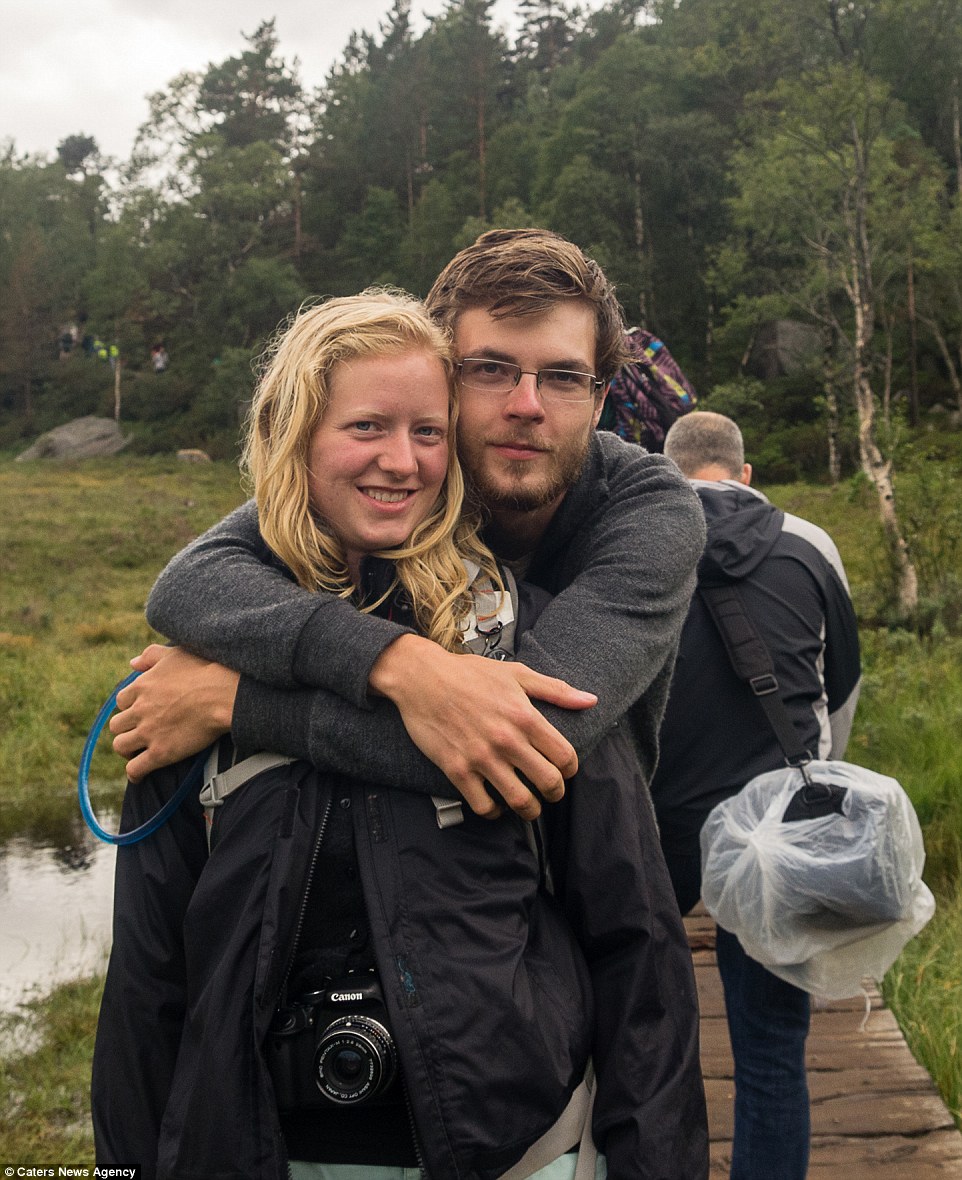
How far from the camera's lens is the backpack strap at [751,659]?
110 inches

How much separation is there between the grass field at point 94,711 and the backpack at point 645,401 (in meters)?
2.39

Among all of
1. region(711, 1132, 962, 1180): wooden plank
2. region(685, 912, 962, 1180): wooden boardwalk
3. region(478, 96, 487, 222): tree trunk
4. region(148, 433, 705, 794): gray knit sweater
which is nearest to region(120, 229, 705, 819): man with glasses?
region(148, 433, 705, 794): gray knit sweater

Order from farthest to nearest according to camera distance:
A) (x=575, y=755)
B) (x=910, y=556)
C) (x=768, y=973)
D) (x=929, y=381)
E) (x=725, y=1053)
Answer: (x=929, y=381) < (x=910, y=556) < (x=725, y=1053) < (x=768, y=973) < (x=575, y=755)

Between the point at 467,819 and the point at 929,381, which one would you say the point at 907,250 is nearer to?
the point at 929,381

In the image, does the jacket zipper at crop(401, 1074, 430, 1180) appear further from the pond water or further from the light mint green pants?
the pond water

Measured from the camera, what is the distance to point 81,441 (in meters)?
44.6

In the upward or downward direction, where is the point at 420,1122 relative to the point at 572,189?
downward

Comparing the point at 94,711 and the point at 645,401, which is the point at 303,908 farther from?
the point at 94,711

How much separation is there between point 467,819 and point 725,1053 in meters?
2.76

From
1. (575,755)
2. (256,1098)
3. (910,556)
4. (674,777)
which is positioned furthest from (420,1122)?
(910,556)

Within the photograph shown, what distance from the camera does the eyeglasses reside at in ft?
6.29

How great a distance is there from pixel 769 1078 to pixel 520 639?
1.62 meters

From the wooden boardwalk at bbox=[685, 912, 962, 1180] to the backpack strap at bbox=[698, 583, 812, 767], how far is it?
1051 millimetres

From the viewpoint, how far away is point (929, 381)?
34500 millimetres
